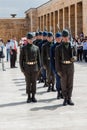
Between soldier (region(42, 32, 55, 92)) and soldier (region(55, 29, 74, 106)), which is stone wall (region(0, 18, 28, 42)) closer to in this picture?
soldier (region(42, 32, 55, 92))

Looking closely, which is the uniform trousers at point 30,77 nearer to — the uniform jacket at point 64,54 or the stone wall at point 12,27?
the uniform jacket at point 64,54

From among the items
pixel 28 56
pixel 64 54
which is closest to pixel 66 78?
pixel 64 54

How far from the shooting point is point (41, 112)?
350 inches

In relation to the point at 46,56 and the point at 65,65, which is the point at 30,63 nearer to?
the point at 65,65

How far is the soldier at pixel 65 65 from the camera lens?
9594 millimetres

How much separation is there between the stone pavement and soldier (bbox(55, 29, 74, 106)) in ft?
1.25

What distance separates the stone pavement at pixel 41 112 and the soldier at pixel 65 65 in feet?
1.25

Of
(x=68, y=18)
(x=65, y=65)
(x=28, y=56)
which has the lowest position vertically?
(x=65, y=65)

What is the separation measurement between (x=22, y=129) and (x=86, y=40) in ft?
55.6

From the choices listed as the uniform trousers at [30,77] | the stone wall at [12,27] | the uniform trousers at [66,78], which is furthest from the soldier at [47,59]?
the stone wall at [12,27]

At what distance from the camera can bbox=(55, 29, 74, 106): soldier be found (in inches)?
378

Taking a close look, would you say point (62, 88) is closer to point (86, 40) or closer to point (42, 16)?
point (86, 40)

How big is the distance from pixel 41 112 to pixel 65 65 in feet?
4.37

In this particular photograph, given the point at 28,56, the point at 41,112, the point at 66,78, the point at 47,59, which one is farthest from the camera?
the point at 47,59
